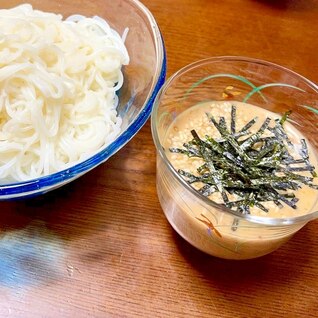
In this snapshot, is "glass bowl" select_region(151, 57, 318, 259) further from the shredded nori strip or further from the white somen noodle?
the white somen noodle

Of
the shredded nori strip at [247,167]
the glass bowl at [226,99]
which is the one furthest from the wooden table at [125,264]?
the shredded nori strip at [247,167]

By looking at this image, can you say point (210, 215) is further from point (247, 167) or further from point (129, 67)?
point (129, 67)

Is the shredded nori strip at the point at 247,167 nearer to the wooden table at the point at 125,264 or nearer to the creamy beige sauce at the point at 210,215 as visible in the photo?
the creamy beige sauce at the point at 210,215

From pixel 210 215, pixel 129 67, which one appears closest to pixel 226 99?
pixel 129 67

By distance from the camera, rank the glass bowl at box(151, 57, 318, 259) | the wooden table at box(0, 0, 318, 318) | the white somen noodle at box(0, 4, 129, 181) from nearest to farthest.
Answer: the glass bowl at box(151, 57, 318, 259) < the wooden table at box(0, 0, 318, 318) < the white somen noodle at box(0, 4, 129, 181)

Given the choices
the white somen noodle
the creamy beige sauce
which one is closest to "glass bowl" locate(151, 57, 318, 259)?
the creamy beige sauce

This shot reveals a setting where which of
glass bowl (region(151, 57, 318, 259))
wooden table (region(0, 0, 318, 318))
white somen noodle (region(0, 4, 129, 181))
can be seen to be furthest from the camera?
white somen noodle (region(0, 4, 129, 181))
